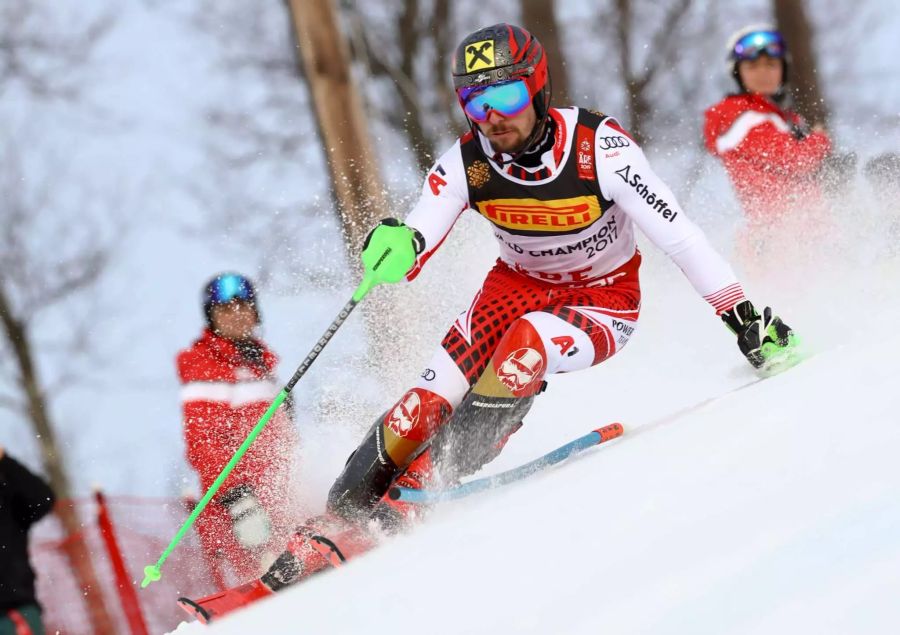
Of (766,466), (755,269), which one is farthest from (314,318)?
(766,466)

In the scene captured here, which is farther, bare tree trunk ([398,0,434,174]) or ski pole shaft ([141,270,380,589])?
bare tree trunk ([398,0,434,174])

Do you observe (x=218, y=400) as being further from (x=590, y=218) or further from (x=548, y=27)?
(x=548, y=27)

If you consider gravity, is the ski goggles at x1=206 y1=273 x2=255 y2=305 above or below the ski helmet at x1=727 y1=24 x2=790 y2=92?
below

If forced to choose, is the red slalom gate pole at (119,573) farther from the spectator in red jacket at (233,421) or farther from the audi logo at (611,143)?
the audi logo at (611,143)

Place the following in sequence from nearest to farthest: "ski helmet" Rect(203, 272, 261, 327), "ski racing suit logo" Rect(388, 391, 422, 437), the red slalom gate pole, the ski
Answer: the ski → "ski racing suit logo" Rect(388, 391, 422, 437) → "ski helmet" Rect(203, 272, 261, 327) → the red slalom gate pole

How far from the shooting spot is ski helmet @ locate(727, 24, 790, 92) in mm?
5750

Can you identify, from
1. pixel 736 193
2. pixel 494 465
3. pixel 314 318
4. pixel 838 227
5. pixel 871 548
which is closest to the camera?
pixel 871 548

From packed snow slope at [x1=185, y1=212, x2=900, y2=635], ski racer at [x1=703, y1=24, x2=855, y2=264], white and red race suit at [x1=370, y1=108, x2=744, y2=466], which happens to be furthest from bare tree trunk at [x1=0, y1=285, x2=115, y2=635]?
packed snow slope at [x1=185, y1=212, x2=900, y2=635]

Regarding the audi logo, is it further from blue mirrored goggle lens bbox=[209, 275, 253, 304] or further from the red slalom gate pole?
the red slalom gate pole

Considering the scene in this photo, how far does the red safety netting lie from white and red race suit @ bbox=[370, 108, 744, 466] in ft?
6.97

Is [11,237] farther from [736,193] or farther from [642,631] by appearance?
[642,631]

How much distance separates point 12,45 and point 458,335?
428 inches

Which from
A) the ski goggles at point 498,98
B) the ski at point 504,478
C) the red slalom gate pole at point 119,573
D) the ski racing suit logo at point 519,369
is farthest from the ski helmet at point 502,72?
the red slalom gate pole at point 119,573

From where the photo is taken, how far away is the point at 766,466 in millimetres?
2512
